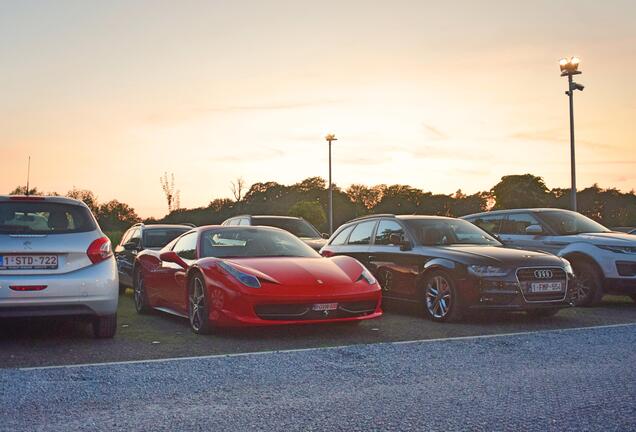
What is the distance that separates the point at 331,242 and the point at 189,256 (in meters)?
3.71

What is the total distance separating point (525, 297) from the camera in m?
9.50

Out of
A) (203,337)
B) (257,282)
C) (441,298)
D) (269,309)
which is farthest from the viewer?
(441,298)

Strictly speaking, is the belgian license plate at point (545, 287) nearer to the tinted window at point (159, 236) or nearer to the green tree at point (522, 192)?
the tinted window at point (159, 236)

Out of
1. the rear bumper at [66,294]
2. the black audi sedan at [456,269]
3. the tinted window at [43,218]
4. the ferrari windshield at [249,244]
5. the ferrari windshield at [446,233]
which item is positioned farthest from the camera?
the ferrari windshield at [446,233]

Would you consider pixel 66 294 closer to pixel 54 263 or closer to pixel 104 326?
pixel 54 263

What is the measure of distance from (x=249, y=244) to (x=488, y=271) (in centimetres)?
315

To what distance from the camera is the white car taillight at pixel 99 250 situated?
25.8 ft

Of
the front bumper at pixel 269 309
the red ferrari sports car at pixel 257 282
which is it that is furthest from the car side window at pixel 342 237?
the front bumper at pixel 269 309

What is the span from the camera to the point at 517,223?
1308 centimetres

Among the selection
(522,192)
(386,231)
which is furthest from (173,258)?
(522,192)

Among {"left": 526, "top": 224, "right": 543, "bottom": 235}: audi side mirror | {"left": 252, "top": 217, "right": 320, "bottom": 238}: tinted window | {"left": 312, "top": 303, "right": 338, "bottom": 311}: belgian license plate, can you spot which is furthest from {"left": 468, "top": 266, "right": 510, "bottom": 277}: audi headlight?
{"left": 252, "top": 217, "right": 320, "bottom": 238}: tinted window

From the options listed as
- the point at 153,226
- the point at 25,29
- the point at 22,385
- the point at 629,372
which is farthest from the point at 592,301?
the point at 25,29

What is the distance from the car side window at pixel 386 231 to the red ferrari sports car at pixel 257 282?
73.1 inches

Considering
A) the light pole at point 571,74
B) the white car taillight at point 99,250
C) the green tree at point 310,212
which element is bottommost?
the white car taillight at point 99,250
